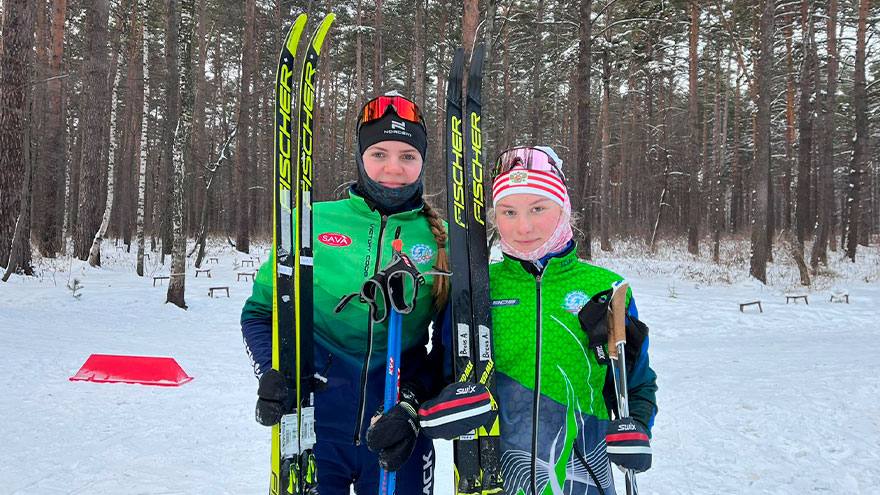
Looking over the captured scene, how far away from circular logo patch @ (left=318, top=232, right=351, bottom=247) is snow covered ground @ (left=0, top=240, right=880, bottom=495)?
1.92 metres

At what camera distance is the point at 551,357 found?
1813mm

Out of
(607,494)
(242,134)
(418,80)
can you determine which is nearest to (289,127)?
(607,494)

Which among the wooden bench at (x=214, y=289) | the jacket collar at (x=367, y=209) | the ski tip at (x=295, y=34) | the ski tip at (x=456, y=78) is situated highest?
the ski tip at (x=295, y=34)

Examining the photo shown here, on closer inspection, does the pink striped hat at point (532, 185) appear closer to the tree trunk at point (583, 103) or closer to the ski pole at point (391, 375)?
the ski pole at point (391, 375)

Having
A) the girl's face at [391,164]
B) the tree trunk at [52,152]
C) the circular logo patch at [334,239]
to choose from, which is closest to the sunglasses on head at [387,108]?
the girl's face at [391,164]

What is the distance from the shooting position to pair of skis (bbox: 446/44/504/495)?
184 cm

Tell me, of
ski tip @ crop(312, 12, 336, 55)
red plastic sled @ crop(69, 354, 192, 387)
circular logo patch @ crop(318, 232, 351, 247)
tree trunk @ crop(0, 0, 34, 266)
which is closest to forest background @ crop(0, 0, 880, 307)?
tree trunk @ crop(0, 0, 34, 266)

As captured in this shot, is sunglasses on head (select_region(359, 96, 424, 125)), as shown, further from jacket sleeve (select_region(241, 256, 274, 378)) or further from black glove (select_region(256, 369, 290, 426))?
black glove (select_region(256, 369, 290, 426))

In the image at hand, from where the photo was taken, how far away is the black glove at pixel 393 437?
5.65ft

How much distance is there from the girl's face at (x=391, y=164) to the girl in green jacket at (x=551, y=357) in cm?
37

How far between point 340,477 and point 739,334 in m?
7.85

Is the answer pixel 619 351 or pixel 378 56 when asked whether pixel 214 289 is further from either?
pixel 619 351

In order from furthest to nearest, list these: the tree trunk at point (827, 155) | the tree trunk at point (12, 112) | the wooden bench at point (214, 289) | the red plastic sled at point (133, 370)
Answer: the tree trunk at point (827, 155)
the wooden bench at point (214, 289)
the tree trunk at point (12, 112)
the red plastic sled at point (133, 370)

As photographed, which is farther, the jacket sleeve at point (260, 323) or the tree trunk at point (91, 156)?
the tree trunk at point (91, 156)
